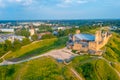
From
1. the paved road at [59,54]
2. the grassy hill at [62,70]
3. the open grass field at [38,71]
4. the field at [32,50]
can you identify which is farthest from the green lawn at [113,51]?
the open grass field at [38,71]

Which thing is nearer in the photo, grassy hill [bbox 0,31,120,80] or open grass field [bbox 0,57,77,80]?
open grass field [bbox 0,57,77,80]

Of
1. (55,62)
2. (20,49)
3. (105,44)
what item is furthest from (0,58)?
(105,44)

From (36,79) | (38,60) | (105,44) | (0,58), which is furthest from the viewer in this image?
(105,44)

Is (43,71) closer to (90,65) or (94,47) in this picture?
(90,65)

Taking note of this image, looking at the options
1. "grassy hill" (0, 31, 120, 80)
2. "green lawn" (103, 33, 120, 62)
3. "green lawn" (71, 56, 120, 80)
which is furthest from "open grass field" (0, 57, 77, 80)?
"green lawn" (103, 33, 120, 62)

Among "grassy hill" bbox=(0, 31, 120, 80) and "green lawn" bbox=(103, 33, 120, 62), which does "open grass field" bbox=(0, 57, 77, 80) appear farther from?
"green lawn" bbox=(103, 33, 120, 62)

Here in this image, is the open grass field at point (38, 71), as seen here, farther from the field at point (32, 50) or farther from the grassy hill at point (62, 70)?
the field at point (32, 50)

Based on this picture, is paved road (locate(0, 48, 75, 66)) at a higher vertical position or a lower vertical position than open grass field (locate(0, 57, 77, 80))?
higher

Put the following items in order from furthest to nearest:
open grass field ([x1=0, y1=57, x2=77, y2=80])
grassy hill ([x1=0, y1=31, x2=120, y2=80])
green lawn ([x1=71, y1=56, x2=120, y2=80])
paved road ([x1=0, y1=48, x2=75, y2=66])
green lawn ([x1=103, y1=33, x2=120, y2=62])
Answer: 1. green lawn ([x1=103, y1=33, x2=120, y2=62])
2. paved road ([x1=0, y1=48, x2=75, y2=66])
3. green lawn ([x1=71, y1=56, x2=120, y2=80])
4. grassy hill ([x1=0, y1=31, x2=120, y2=80])
5. open grass field ([x1=0, y1=57, x2=77, y2=80])

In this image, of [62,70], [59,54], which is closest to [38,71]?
[62,70]

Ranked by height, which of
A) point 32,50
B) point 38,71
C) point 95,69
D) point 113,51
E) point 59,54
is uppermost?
point 59,54

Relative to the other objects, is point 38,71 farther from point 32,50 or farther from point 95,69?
point 32,50
